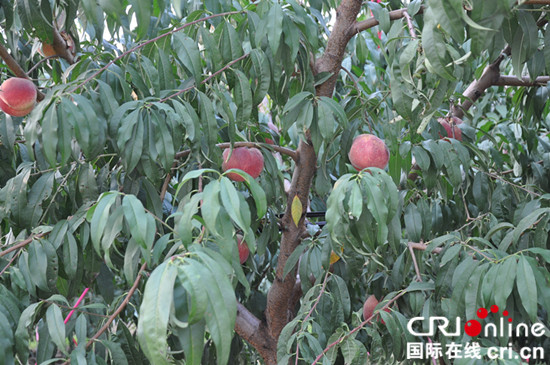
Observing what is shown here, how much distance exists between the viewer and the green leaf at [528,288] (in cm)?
117

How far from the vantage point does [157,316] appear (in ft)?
2.52

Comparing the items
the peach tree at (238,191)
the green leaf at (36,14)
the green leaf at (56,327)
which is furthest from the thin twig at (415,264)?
the green leaf at (36,14)

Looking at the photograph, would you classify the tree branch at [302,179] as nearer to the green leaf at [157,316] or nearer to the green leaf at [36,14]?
the green leaf at [36,14]

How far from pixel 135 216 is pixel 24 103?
0.67m

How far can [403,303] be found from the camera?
1.61 m

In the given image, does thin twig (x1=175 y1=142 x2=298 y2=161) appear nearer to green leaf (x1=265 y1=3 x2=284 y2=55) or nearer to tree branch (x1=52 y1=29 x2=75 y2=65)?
green leaf (x1=265 y1=3 x2=284 y2=55)

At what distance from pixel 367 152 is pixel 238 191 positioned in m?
0.35

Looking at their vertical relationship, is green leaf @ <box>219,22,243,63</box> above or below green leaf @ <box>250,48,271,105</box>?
above

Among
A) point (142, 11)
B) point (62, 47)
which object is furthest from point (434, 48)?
point (62, 47)

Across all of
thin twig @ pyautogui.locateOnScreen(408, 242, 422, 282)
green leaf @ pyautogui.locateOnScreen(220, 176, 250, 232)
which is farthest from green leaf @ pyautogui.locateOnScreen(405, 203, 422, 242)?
green leaf @ pyautogui.locateOnScreen(220, 176, 250, 232)

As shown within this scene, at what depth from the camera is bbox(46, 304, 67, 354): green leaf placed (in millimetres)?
1125

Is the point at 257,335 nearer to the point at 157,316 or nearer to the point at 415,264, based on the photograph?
the point at 415,264

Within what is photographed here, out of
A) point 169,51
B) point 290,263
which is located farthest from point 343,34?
point 290,263

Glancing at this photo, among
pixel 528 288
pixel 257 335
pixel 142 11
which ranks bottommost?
pixel 257 335
